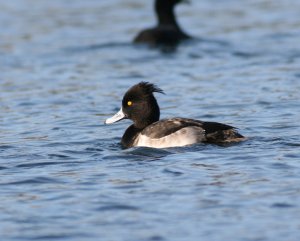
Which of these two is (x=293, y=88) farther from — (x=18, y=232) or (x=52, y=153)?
(x=18, y=232)

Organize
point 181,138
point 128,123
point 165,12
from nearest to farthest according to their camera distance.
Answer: point 181,138 < point 128,123 < point 165,12

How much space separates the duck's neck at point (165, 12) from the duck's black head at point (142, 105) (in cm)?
1145

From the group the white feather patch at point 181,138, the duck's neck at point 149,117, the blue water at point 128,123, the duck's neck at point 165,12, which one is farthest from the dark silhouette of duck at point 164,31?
the white feather patch at point 181,138

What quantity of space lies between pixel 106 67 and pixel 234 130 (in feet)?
27.5

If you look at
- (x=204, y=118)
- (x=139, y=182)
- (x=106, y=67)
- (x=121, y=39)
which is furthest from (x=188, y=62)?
(x=139, y=182)

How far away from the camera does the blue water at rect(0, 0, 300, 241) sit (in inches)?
354

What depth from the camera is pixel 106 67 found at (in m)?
20.3

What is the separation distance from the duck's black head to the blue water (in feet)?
1.55

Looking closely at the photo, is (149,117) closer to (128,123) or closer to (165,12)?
(128,123)

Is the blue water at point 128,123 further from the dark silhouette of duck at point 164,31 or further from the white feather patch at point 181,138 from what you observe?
the dark silhouette of duck at point 164,31

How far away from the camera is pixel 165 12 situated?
24328mm

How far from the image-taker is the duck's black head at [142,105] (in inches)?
503

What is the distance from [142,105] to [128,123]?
85.3 inches

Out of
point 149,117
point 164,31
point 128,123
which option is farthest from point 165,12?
point 149,117
